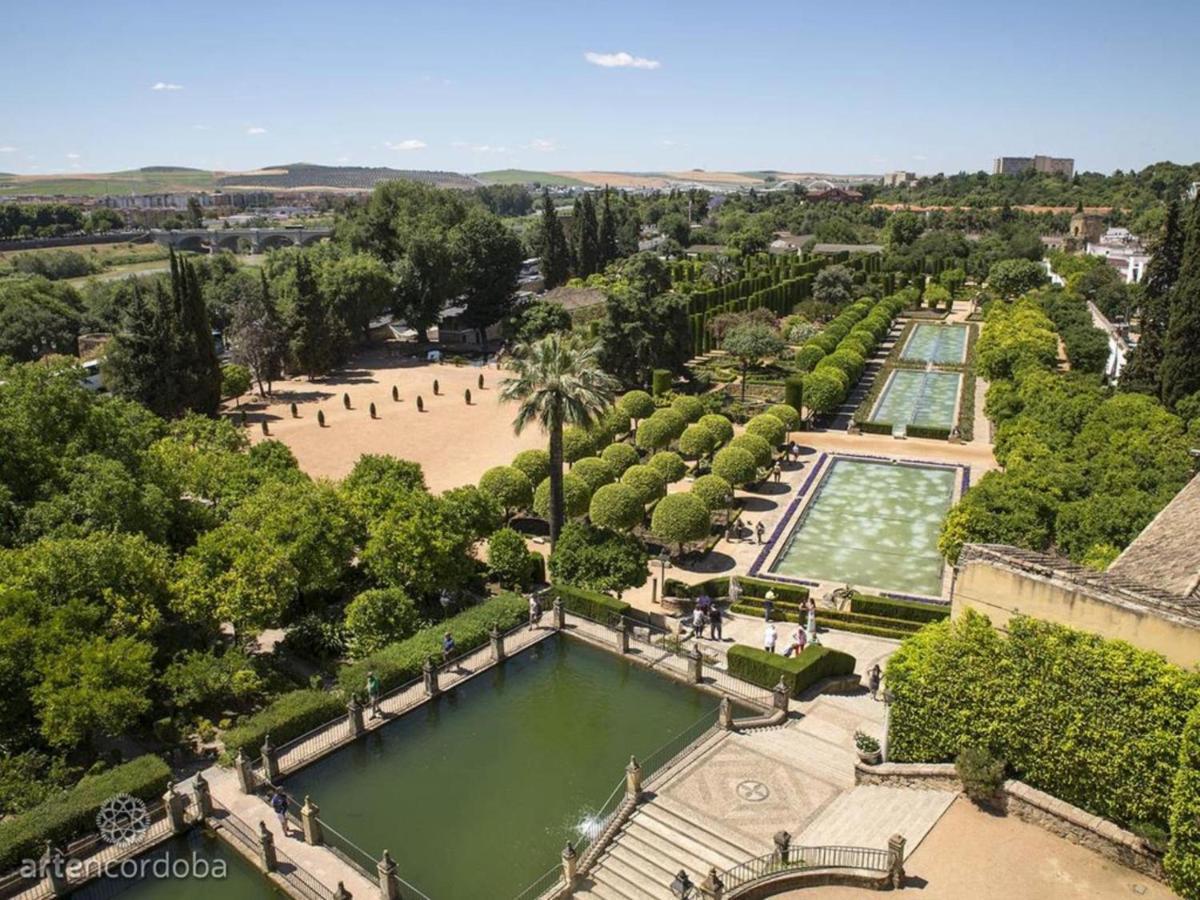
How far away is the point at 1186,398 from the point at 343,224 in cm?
7256

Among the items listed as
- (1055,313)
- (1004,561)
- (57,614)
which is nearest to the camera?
(1004,561)

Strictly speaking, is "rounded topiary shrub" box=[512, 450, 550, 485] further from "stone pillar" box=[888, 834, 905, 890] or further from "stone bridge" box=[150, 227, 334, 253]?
"stone bridge" box=[150, 227, 334, 253]

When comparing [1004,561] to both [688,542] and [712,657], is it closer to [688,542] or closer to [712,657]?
[712,657]

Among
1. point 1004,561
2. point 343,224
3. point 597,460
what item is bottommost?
point 597,460

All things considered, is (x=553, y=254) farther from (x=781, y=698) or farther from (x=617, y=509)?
(x=781, y=698)

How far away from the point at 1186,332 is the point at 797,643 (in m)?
31.2

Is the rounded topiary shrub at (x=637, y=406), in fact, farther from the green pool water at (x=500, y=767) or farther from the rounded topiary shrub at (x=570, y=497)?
the green pool water at (x=500, y=767)

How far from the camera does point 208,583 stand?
80.4 feet

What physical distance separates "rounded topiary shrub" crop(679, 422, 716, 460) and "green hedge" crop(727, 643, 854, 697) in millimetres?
18868

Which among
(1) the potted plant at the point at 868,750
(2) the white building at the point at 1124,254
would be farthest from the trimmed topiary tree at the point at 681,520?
(2) the white building at the point at 1124,254

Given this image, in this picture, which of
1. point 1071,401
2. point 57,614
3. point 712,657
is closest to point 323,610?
point 57,614

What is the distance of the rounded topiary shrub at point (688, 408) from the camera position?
156 ft

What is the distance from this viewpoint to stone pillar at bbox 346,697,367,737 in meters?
22.6

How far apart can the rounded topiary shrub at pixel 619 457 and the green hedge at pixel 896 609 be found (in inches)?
523
